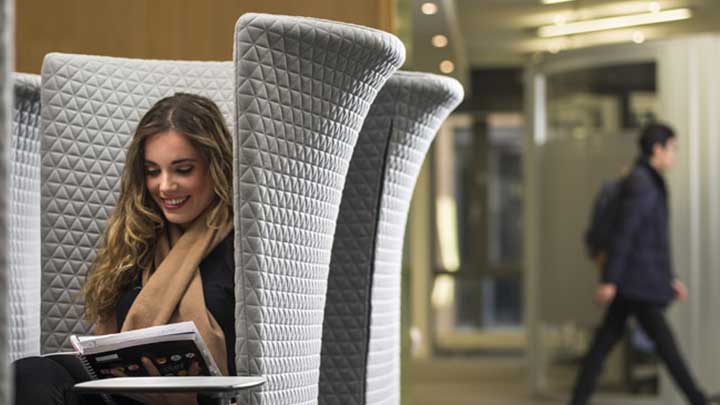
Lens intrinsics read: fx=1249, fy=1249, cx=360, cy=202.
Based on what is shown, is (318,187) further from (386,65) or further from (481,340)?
(481,340)

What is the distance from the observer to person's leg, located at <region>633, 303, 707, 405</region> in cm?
577

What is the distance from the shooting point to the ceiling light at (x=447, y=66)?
364 inches

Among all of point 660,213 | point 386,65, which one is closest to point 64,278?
point 386,65

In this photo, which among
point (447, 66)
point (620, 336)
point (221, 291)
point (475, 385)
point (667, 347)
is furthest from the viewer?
point (447, 66)

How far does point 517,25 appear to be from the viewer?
354 inches

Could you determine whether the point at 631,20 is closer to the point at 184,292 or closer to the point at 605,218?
the point at 605,218

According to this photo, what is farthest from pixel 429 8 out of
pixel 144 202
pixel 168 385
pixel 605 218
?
pixel 168 385

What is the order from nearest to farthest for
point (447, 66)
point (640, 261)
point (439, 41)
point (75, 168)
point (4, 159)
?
point (4, 159), point (75, 168), point (640, 261), point (439, 41), point (447, 66)

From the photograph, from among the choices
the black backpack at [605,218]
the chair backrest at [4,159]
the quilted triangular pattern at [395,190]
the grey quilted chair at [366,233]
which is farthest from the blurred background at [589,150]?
the chair backrest at [4,159]

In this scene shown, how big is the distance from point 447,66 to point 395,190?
22.4ft

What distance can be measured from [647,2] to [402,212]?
5.40m

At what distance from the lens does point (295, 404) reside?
2.14 meters

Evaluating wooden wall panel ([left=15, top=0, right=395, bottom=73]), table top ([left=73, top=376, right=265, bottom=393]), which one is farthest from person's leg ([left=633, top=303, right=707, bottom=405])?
table top ([left=73, top=376, right=265, bottom=393])

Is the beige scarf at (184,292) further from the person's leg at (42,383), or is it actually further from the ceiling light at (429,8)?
the ceiling light at (429,8)
